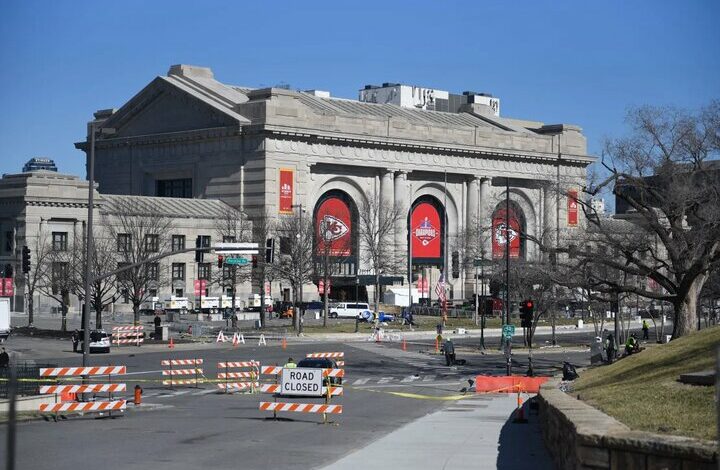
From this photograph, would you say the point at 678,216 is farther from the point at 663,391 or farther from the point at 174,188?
the point at 174,188

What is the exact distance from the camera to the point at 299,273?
93000 mm

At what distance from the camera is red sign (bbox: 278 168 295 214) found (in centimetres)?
11469

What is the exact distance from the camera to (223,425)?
109 feet

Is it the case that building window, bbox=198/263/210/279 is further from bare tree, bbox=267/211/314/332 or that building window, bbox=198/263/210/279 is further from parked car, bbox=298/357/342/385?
parked car, bbox=298/357/342/385

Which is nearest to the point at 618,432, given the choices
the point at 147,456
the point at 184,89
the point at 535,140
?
the point at 147,456

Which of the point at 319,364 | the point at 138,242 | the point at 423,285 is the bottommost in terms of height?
the point at 319,364

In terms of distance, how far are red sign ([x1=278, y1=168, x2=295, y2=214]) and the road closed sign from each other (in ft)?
252

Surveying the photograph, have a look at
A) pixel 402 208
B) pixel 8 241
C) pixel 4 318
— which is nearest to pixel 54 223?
pixel 8 241

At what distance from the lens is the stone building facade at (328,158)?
4567 inches

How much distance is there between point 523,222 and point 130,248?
5343 cm

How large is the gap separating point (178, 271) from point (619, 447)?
92410 millimetres

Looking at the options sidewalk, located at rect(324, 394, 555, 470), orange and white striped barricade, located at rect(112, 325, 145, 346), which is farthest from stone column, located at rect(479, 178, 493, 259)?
sidewalk, located at rect(324, 394, 555, 470)

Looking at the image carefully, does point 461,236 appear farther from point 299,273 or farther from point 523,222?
point 299,273

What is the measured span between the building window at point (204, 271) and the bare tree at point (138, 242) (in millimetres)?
3013
